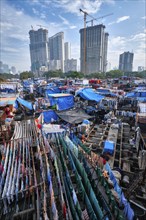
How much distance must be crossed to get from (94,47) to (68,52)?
80570 millimetres

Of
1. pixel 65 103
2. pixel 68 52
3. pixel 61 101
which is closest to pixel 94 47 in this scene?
pixel 68 52

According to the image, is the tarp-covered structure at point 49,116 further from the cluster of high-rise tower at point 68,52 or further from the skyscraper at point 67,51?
the skyscraper at point 67,51

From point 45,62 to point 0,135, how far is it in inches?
6351

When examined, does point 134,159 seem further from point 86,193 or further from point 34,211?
point 34,211

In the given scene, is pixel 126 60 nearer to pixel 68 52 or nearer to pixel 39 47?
pixel 68 52

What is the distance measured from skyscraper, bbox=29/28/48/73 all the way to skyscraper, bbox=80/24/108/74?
58.9 m

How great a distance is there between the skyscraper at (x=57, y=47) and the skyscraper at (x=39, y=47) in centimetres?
951

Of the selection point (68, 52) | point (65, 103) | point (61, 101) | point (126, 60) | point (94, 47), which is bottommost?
point (65, 103)

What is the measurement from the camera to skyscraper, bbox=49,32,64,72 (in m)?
147

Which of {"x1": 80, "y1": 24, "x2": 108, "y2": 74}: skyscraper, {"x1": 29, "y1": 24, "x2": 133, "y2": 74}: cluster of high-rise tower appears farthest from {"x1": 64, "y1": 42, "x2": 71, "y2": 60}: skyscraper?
{"x1": 80, "y1": 24, "x2": 108, "y2": 74}: skyscraper

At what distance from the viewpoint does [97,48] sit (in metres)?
102

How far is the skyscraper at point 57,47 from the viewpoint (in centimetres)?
14749

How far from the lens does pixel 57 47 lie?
509 feet

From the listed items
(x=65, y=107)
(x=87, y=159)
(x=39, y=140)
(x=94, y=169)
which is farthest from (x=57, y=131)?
(x=65, y=107)
